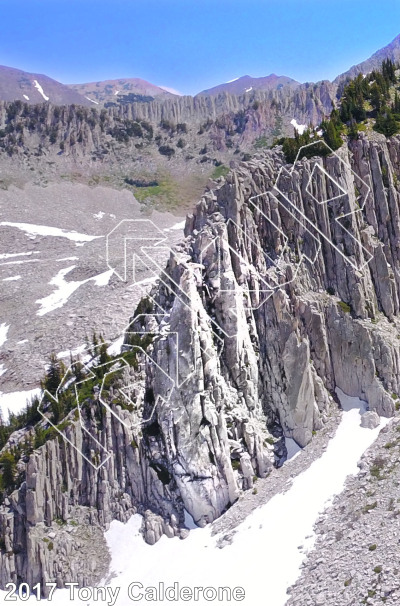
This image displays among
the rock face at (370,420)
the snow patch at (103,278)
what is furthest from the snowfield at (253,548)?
the snow patch at (103,278)

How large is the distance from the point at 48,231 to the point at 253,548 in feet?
400

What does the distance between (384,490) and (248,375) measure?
15.2 m

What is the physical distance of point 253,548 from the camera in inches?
1666

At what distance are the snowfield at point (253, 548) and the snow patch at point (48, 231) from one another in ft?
362

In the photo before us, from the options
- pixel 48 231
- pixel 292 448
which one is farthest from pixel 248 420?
pixel 48 231

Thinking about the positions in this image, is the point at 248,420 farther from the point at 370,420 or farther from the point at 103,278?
the point at 103,278

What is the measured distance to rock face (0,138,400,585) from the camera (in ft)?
157

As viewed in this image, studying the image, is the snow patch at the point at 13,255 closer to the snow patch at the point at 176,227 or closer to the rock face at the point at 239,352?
the snow patch at the point at 176,227

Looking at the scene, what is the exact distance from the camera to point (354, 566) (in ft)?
121

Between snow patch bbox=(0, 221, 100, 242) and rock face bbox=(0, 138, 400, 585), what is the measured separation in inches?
3736

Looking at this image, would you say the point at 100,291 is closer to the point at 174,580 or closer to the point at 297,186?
the point at 297,186

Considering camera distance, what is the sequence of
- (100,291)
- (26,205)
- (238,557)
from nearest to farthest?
1. (238,557)
2. (100,291)
3. (26,205)

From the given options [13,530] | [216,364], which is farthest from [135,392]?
[13,530]

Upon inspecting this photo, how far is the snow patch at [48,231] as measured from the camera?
148125 millimetres
